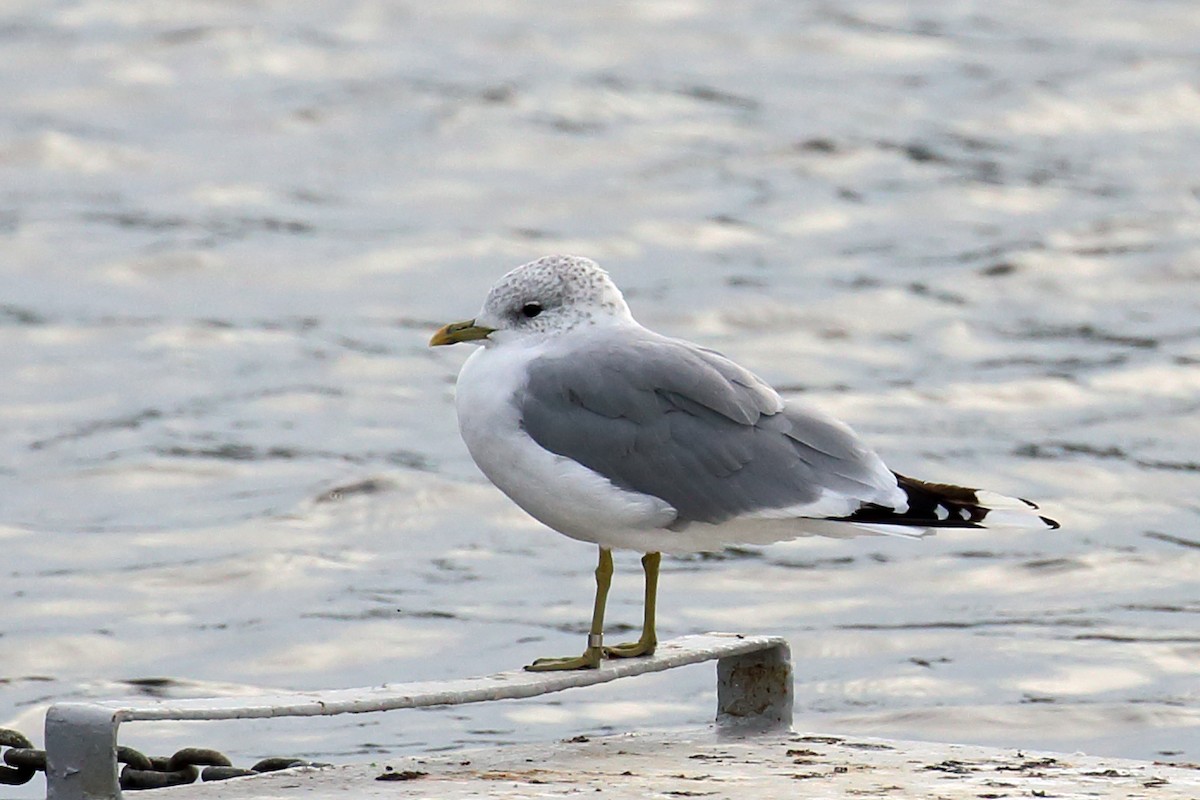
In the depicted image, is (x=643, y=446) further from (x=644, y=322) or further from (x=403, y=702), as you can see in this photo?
(x=644, y=322)

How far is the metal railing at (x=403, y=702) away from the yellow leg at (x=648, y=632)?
1.1 inches

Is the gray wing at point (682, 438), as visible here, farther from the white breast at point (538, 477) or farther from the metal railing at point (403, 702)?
the metal railing at point (403, 702)

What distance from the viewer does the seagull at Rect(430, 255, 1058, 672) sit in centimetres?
441

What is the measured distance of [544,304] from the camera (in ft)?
15.1

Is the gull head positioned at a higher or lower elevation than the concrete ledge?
higher

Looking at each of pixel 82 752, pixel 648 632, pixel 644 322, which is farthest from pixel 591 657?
pixel 644 322

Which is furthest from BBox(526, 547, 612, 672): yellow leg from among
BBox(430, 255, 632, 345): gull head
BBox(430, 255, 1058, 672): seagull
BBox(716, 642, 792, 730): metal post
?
BBox(430, 255, 632, 345): gull head

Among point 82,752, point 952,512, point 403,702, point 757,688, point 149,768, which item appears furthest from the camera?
point 757,688

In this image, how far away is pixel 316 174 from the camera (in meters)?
14.6

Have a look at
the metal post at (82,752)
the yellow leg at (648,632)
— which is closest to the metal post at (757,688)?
the yellow leg at (648,632)

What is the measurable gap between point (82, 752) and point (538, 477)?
1.09m

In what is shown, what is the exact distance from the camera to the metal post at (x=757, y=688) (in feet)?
15.8

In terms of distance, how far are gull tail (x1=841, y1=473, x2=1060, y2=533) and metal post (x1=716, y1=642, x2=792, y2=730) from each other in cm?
52

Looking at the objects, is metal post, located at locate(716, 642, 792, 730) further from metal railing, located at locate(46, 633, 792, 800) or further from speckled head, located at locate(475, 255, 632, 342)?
speckled head, located at locate(475, 255, 632, 342)
